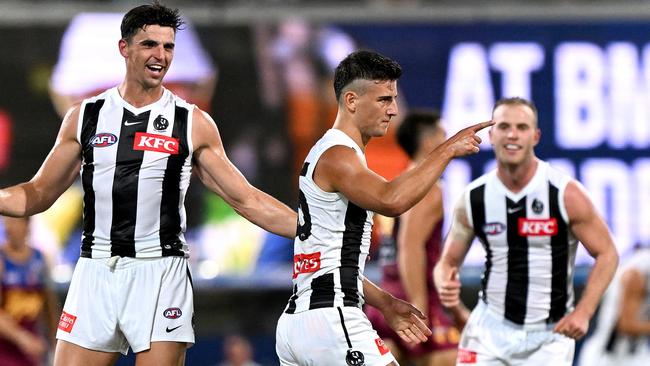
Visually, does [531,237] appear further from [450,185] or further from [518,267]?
[450,185]

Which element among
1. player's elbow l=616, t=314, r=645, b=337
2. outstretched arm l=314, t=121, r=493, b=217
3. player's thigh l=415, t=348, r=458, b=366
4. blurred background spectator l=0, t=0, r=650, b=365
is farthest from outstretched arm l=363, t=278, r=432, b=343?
blurred background spectator l=0, t=0, r=650, b=365

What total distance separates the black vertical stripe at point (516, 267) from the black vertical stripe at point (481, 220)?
0.51 ft

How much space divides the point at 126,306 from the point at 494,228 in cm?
241

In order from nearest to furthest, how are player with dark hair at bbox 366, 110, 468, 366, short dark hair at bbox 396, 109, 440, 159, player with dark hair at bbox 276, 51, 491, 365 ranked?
player with dark hair at bbox 276, 51, 491, 365
player with dark hair at bbox 366, 110, 468, 366
short dark hair at bbox 396, 109, 440, 159

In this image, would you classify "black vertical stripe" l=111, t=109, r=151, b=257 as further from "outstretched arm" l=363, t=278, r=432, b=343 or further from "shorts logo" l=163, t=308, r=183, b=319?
"outstretched arm" l=363, t=278, r=432, b=343

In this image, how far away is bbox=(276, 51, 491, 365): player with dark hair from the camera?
Answer: 5.71 metres

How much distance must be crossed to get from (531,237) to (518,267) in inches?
7.9

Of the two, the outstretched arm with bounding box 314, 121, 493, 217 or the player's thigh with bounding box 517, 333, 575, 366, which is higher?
the outstretched arm with bounding box 314, 121, 493, 217

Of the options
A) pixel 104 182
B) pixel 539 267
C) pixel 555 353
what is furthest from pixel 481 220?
pixel 104 182

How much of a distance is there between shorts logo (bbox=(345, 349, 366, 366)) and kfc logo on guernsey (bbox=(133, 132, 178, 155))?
4.58 feet

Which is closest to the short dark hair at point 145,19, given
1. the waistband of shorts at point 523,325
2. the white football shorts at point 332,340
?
the white football shorts at point 332,340

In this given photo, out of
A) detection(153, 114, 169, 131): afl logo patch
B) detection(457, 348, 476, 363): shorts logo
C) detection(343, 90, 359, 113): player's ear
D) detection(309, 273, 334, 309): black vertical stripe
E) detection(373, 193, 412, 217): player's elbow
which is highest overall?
detection(343, 90, 359, 113): player's ear

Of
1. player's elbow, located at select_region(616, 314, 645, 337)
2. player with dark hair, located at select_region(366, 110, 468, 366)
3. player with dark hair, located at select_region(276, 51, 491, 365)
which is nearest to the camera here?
player with dark hair, located at select_region(276, 51, 491, 365)

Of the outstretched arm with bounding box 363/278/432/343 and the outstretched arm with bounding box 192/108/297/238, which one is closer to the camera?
the outstretched arm with bounding box 363/278/432/343
